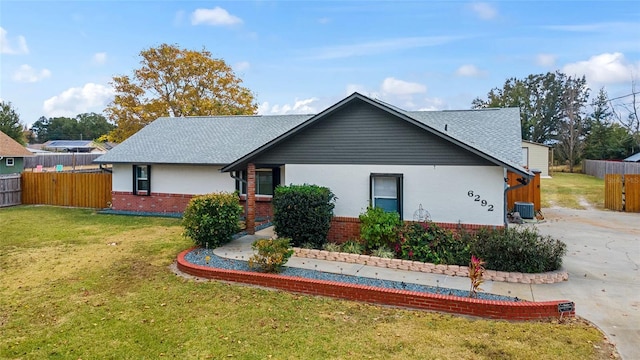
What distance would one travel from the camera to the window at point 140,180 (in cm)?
1886

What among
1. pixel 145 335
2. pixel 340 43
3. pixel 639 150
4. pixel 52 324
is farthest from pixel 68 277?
pixel 639 150

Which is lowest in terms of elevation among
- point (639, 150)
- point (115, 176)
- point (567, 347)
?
point (567, 347)

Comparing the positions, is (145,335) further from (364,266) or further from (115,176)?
(115,176)

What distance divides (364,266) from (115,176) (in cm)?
1480

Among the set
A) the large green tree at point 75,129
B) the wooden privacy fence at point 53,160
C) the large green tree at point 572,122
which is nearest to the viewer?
the wooden privacy fence at point 53,160

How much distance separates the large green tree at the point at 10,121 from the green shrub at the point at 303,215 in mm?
51181

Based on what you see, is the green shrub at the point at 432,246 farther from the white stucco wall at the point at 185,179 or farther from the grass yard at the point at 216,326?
Result: the white stucco wall at the point at 185,179

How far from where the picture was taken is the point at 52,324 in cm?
666

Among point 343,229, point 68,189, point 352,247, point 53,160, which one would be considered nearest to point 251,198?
point 343,229

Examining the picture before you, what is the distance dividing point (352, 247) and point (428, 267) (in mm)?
2184

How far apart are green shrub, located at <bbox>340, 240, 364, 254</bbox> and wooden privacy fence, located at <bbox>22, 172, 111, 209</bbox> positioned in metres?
14.7

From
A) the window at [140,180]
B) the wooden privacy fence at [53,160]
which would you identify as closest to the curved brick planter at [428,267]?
the window at [140,180]

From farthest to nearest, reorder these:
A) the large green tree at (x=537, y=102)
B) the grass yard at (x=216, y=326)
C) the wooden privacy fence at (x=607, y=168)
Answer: the large green tree at (x=537, y=102), the wooden privacy fence at (x=607, y=168), the grass yard at (x=216, y=326)

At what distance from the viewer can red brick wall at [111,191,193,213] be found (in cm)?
1823
